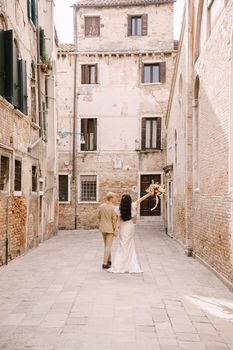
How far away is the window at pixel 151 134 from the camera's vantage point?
2547 centimetres

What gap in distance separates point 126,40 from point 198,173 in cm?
1443

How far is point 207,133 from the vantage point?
11914 millimetres

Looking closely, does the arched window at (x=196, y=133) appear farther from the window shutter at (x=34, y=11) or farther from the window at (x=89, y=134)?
the window at (x=89, y=134)

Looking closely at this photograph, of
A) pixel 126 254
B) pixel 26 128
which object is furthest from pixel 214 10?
pixel 26 128

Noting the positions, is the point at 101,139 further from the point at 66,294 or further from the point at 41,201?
the point at 66,294

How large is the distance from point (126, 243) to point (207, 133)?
3.28 meters

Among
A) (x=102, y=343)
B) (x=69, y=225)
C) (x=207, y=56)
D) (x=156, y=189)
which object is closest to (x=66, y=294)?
(x=102, y=343)

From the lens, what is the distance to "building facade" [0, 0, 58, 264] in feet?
38.9

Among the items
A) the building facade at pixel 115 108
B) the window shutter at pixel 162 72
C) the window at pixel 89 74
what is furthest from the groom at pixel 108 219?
the window at pixel 89 74

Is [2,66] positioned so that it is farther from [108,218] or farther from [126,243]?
[126,243]

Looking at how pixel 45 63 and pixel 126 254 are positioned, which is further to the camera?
pixel 45 63

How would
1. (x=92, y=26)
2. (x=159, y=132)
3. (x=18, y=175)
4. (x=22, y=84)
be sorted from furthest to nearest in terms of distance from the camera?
(x=92, y=26), (x=159, y=132), (x=18, y=175), (x=22, y=84)

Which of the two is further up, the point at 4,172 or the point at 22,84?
the point at 22,84

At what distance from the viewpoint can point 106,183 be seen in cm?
2570
